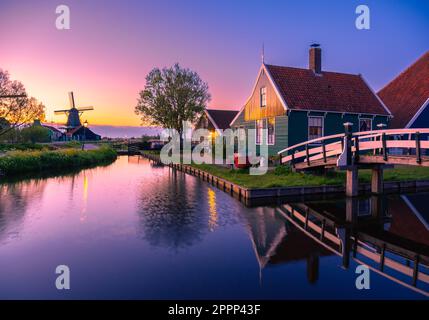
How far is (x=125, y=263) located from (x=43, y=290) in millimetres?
1728

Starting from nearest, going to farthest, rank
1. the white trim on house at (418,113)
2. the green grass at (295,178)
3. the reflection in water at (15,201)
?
the reflection in water at (15,201) → the green grass at (295,178) → the white trim on house at (418,113)

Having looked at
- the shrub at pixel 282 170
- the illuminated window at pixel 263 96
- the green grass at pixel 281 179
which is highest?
the illuminated window at pixel 263 96

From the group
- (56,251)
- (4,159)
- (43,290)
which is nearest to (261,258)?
(43,290)

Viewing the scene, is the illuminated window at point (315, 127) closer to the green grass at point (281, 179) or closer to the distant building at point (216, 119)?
the green grass at point (281, 179)

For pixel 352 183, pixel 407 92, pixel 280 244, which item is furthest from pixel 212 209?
pixel 407 92

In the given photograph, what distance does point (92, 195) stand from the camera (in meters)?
15.6

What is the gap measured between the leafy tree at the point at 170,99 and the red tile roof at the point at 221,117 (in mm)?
5053

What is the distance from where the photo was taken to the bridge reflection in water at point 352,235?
23.6ft

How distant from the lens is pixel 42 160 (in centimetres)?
2691

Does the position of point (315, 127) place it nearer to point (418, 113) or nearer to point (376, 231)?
point (418, 113)

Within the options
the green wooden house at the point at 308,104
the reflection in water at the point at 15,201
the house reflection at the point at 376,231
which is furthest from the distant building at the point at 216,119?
the house reflection at the point at 376,231

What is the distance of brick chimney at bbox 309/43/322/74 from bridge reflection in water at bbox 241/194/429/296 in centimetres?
1288

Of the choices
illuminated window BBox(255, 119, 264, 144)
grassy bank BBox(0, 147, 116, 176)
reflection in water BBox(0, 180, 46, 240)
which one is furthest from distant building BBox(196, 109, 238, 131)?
reflection in water BBox(0, 180, 46, 240)
